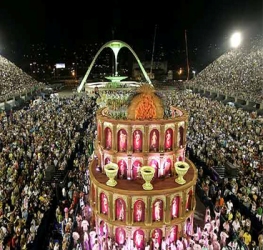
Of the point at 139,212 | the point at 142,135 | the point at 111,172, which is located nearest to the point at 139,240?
the point at 139,212

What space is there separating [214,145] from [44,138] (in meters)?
16.9

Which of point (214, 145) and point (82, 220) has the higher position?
point (214, 145)

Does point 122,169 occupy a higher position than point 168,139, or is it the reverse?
point 168,139

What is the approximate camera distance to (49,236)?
18203 mm

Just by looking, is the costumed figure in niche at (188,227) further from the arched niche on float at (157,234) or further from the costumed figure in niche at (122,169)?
the costumed figure in niche at (122,169)

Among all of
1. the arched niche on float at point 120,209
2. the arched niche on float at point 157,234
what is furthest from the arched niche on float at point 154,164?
the arched niche on float at point 157,234

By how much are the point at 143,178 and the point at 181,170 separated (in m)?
2.12

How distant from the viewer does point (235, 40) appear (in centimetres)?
8019

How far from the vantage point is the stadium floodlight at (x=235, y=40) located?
256ft

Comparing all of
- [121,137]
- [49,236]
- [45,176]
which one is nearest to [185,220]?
[121,137]

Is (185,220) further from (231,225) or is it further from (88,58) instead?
(88,58)

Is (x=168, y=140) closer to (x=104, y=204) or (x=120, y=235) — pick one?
(x=104, y=204)

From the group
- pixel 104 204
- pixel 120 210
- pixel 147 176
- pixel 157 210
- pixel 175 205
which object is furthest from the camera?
pixel 104 204

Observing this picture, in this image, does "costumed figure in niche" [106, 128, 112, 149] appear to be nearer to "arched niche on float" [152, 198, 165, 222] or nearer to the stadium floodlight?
"arched niche on float" [152, 198, 165, 222]
